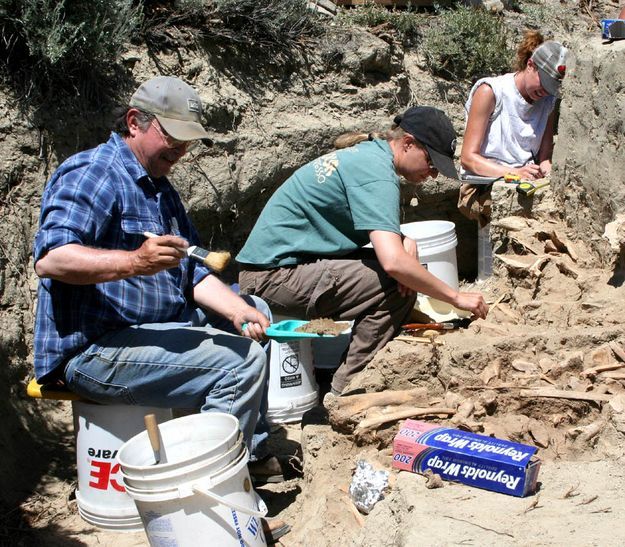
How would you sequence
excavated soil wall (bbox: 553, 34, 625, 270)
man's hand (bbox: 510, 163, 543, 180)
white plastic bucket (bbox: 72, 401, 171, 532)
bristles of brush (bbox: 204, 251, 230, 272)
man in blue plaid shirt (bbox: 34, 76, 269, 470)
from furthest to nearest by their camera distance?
1. man's hand (bbox: 510, 163, 543, 180)
2. excavated soil wall (bbox: 553, 34, 625, 270)
3. white plastic bucket (bbox: 72, 401, 171, 532)
4. man in blue plaid shirt (bbox: 34, 76, 269, 470)
5. bristles of brush (bbox: 204, 251, 230, 272)

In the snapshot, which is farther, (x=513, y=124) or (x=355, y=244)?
(x=513, y=124)

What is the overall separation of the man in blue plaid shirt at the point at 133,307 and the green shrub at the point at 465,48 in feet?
14.9

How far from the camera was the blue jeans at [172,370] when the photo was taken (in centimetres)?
328

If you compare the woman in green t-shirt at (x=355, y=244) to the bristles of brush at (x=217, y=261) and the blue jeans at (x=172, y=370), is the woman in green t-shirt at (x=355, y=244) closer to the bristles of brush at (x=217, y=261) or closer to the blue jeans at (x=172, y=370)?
the blue jeans at (x=172, y=370)

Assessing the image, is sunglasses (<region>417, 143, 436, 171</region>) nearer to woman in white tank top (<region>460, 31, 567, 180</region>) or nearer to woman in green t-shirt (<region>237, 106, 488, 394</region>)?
woman in green t-shirt (<region>237, 106, 488, 394</region>)

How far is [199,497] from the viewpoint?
2.87 metres

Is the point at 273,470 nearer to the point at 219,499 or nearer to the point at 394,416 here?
the point at 394,416

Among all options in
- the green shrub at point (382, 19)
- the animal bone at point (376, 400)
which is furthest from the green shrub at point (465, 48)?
the animal bone at point (376, 400)

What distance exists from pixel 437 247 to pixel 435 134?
1.47 m

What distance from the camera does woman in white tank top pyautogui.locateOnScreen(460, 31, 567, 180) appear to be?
17.0 feet

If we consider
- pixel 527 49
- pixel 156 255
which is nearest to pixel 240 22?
pixel 527 49

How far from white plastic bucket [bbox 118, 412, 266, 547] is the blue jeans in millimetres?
324

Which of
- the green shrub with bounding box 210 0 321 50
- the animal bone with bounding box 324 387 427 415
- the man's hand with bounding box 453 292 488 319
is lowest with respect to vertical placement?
the animal bone with bounding box 324 387 427 415

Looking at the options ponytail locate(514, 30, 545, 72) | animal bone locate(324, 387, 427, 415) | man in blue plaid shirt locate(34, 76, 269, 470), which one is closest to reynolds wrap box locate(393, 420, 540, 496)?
animal bone locate(324, 387, 427, 415)
